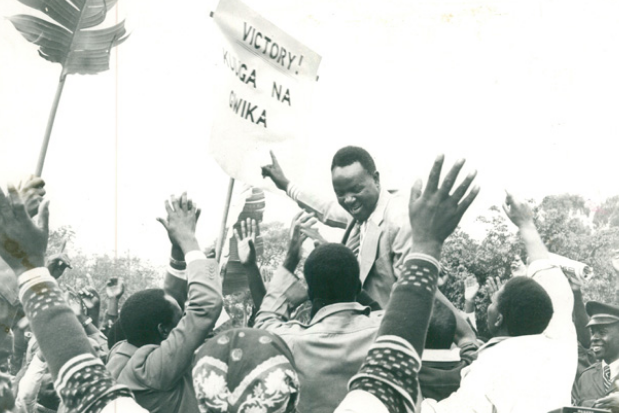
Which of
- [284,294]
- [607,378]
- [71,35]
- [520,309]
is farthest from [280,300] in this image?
[71,35]

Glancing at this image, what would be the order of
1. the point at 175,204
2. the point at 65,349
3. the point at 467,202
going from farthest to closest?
the point at 175,204
the point at 65,349
the point at 467,202

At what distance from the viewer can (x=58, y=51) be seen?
5.69 meters

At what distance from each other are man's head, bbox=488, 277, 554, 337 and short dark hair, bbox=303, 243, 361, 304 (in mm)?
822

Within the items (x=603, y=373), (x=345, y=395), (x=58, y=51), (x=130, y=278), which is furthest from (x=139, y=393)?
(x=603, y=373)

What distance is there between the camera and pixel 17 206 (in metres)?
5.47

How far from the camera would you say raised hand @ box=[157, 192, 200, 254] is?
5297 mm

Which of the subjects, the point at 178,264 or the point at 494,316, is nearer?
the point at 494,316

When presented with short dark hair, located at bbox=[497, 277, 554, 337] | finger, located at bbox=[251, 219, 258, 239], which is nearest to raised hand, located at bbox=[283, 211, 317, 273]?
finger, located at bbox=[251, 219, 258, 239]

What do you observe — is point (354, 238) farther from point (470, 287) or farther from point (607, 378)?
point (607, 378)

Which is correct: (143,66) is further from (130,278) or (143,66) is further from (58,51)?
(130,278)

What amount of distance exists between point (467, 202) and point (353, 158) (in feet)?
2.64

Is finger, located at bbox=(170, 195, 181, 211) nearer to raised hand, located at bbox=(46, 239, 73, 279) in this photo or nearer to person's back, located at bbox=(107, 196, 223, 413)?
person's back, located at bbox=(107, 196, 223, 413)

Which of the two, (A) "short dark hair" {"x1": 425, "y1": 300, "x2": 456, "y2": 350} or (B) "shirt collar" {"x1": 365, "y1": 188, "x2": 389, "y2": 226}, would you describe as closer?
(A) "short dark hair" {"x1": 425, "y1": 300, "x2": 456, "y2": 350}

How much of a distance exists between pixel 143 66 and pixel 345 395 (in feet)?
8.32
